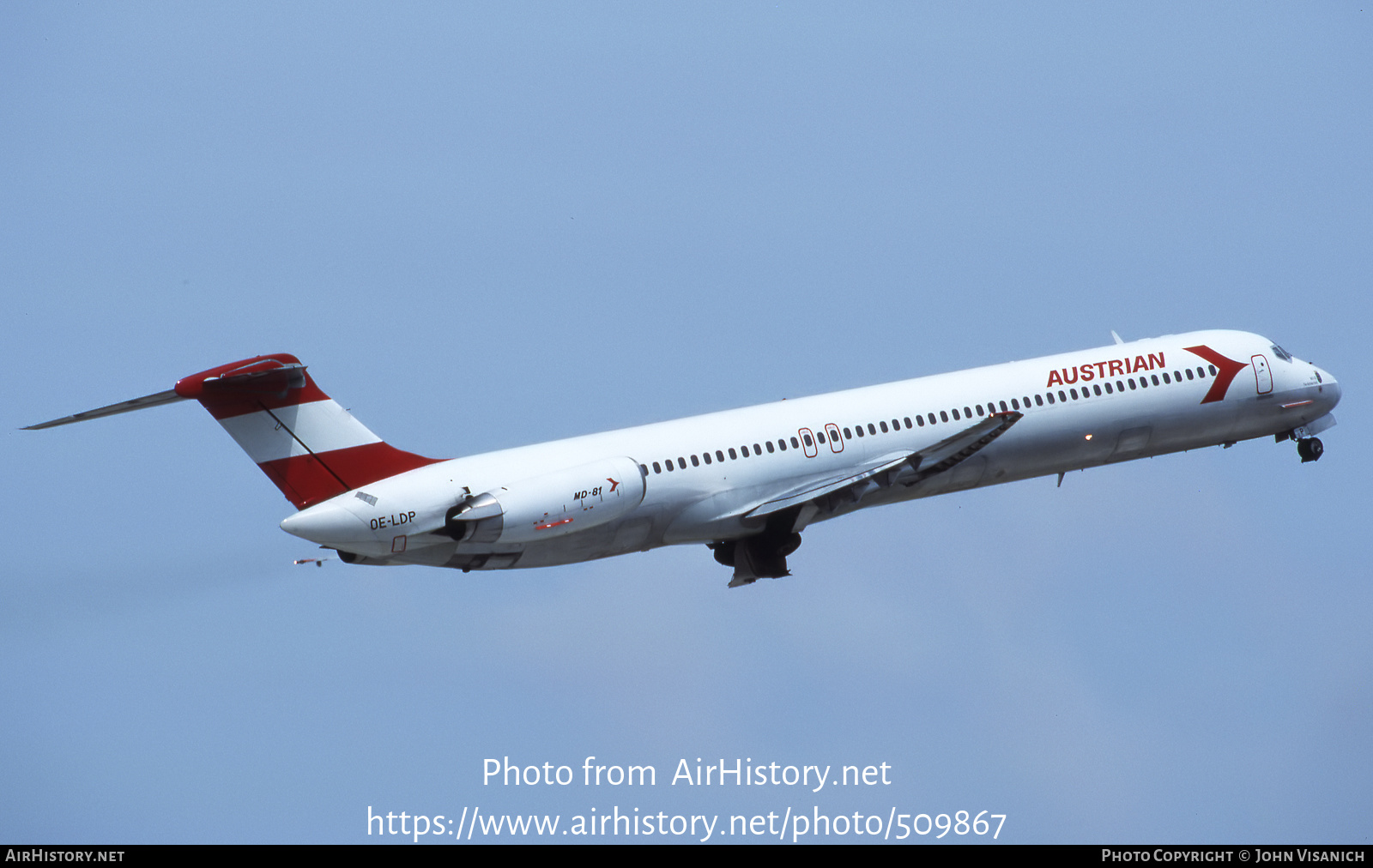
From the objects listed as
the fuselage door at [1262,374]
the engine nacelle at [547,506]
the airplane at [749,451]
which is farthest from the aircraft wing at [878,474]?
the fuselage door at [1262,374]

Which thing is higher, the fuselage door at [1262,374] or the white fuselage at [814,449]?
the fuselage door at [1262,374]

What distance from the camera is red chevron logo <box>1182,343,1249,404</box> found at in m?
49.2

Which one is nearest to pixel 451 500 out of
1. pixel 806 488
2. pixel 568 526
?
pixel 568 526

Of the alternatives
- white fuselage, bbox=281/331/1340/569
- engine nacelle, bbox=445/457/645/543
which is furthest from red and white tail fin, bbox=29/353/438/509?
engine nacelle, bbox=445/457/645/543

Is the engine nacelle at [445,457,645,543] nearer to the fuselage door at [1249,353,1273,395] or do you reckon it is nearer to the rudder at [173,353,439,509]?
the rudder at [173,353,439,509]

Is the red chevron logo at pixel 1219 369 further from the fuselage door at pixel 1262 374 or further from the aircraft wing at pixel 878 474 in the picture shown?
the aircraft wing at pixel 878 474

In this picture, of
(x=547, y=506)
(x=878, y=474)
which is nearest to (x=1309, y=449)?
(x=878, y=474)

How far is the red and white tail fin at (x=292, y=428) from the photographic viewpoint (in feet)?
130

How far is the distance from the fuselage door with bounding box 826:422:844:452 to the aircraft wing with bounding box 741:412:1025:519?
1.61ft

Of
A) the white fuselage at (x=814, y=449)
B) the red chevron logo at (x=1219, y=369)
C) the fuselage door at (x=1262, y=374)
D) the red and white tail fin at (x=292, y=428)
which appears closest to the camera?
the red and white tail fin at (x=292, y=428)

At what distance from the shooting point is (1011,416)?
42469 mm

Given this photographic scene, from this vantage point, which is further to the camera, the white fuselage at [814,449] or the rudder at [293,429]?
the white fuselage at [814,449]

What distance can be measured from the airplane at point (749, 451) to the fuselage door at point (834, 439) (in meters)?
0.04

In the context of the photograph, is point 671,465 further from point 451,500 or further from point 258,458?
point 258,458
